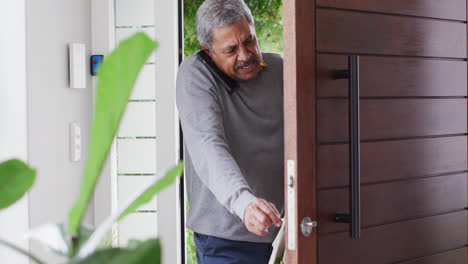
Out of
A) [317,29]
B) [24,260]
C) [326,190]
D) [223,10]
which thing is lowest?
[24,260]

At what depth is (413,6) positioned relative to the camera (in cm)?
175

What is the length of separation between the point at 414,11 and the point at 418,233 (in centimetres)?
70

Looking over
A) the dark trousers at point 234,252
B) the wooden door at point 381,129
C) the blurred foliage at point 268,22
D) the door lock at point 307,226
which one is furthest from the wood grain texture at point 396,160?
the blurred foliage at point 268,22

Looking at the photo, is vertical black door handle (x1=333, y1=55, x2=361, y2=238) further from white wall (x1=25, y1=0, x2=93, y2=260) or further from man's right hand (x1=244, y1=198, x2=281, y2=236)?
white wall (x1=25, y1=0, x2=93, y2=260)

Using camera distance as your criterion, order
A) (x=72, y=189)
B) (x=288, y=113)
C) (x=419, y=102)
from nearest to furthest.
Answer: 1. (x=288, y=113)
2. (x=419, y=102)
3. (x=72, y=189)

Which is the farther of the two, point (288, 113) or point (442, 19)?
point (442, 19)

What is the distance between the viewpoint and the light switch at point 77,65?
2.39 metres

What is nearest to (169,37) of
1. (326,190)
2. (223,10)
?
(223,10)

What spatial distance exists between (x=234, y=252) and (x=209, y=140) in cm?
45

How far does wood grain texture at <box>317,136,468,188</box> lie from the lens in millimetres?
1595

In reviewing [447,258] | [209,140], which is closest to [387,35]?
[209,140]

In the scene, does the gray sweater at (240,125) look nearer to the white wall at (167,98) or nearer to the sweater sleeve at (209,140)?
the sweater sleeve at (209,140)

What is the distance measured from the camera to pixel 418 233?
5.86 ft

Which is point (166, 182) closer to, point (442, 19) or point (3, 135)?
point (442, 19)
